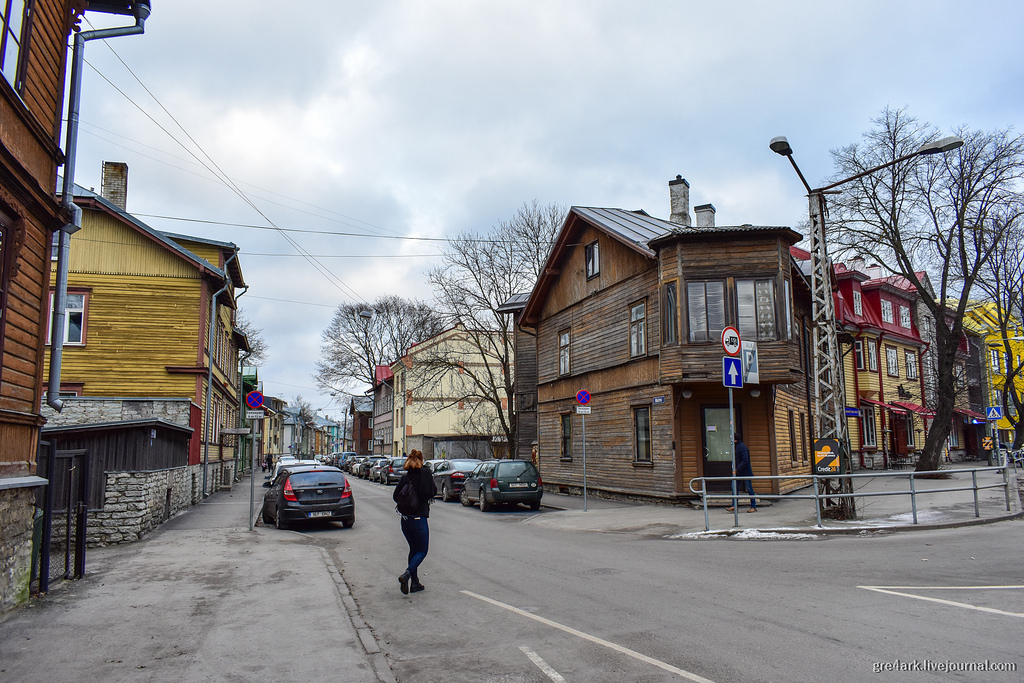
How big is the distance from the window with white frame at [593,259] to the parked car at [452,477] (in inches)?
297

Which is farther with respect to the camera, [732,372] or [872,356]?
[872,356]

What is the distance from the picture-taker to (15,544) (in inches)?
309

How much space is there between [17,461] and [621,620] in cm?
706

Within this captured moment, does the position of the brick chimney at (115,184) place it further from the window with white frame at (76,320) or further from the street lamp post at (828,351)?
the street lamp post at (828,351)

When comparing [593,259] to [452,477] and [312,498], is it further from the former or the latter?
[312,498]

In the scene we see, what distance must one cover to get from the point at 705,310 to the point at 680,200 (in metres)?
10.2

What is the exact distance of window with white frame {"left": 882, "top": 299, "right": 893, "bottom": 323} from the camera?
3793 centimetres

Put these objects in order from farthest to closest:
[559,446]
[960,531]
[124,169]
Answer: [124,169] < [559,446] < [960,531]

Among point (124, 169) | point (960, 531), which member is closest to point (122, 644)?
point (960, 531)

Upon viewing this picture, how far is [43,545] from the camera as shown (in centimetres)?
871

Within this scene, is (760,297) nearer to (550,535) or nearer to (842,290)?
(550,535)

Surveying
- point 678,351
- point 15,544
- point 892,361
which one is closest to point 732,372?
point 678,351

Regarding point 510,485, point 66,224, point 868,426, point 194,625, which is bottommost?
point 194,625

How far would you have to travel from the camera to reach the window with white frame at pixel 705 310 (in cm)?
1847
